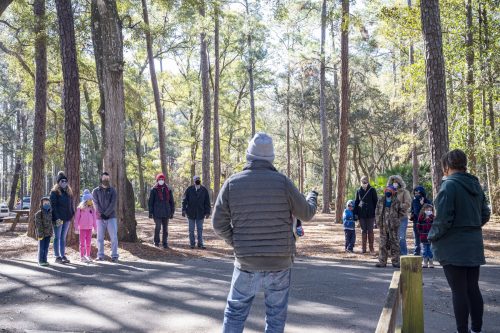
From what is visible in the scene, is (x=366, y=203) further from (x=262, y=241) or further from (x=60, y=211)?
(x=262, y=241)

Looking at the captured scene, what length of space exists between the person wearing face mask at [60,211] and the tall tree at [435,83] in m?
8.28

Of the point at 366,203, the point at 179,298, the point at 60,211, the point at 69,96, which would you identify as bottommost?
the point at 179,298

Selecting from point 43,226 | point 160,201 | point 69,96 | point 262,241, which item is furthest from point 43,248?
point 262,241

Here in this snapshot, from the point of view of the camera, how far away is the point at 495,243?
15938mm

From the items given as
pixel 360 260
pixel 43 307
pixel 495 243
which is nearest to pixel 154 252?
pixel 360 260

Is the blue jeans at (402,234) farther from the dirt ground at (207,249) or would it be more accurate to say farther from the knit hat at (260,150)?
the knit hat at (260,150)

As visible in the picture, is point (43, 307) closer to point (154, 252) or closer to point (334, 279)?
point (334, 279)

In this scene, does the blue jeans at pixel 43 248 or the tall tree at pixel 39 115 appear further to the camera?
the tall tree at pixel 39 115

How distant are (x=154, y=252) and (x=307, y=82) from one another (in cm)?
3511

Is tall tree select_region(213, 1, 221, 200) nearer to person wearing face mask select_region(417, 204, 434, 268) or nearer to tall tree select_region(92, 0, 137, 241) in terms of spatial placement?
tall tree select_region(92, 0, 137, 241)

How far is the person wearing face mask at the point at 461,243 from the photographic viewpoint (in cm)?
525

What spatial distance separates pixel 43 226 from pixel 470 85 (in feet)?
48.7

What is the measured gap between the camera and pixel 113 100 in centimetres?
1495

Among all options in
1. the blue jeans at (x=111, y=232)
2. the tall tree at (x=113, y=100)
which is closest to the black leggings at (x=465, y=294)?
the blue jeans at (x=111, y=232)
